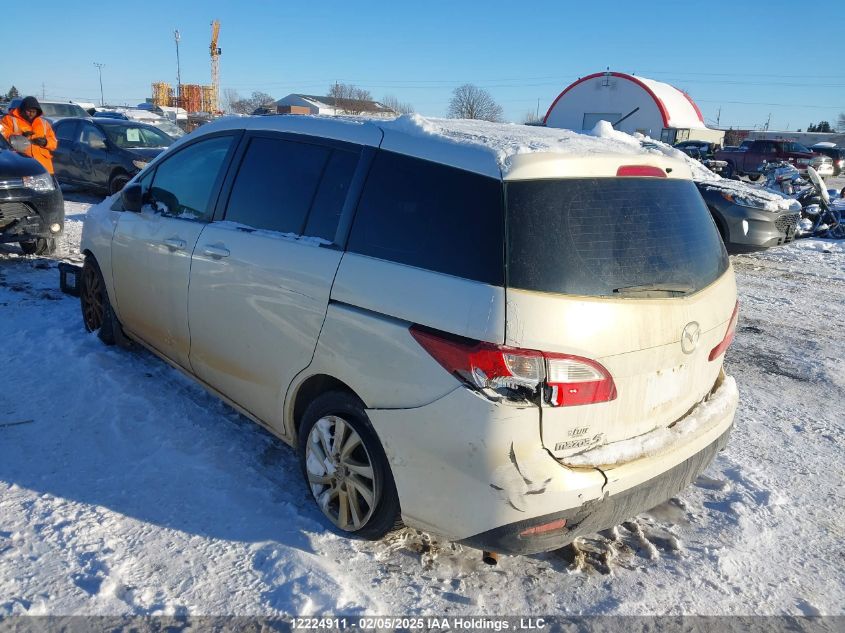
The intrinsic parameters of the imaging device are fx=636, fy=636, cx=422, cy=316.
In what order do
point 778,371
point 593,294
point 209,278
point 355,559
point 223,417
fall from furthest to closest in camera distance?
1. point 778,371
2. point 223,417
3. point 209,278
4. point 355,559
5. point 593,294

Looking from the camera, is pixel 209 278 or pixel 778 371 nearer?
pixel 209 278

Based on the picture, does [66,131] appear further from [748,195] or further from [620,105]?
[620,105]

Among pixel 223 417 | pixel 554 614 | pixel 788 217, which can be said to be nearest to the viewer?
pixel 554 614

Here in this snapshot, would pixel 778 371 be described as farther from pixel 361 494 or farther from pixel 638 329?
pixel 361 494

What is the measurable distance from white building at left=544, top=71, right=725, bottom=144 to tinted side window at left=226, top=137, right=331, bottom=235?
4637cm

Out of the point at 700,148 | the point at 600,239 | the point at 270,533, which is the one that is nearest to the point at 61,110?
the point at 270,533

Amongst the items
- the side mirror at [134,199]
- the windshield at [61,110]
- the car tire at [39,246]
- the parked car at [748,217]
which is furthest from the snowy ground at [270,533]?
the windshield at [61,110]

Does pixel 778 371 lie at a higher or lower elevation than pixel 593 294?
lower

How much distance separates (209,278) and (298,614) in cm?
183

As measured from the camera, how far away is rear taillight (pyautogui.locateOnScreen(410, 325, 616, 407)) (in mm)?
2207

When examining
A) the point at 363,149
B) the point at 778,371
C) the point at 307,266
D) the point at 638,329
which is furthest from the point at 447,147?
the point at 778,371

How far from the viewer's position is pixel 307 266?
2.90 m

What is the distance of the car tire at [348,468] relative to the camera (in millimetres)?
2654

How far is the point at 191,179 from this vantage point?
3.93 metres
